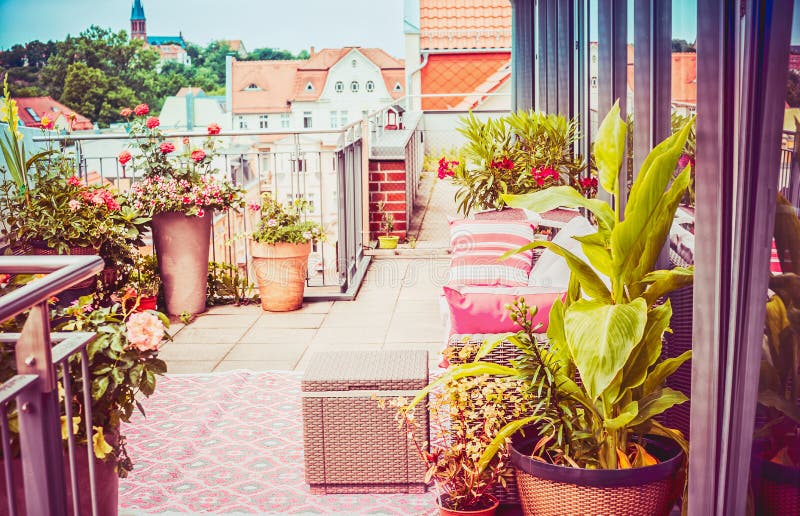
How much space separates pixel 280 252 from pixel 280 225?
0.62 ft

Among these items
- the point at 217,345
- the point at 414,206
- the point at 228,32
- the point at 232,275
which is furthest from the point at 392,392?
the point at 228,32

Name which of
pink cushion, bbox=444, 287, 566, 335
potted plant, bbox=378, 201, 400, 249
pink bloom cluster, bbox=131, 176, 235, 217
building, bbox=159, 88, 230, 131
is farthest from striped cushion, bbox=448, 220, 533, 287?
building, bbox=159, 88, 230, 131

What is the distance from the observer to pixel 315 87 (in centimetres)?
5762

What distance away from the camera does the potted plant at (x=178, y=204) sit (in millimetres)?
5817

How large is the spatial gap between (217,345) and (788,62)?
412 cm

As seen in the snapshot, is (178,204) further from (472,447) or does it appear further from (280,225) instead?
(472,447)

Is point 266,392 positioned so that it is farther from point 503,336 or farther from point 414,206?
point 414,206

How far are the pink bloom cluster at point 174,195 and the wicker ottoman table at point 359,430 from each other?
292 cm

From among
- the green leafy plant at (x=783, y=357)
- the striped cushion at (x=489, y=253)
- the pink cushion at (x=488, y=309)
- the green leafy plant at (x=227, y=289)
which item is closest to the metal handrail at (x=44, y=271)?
A: the pink cushion at (x=488, y=309)

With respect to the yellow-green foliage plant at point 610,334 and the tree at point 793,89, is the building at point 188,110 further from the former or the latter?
the tree at point 793,89

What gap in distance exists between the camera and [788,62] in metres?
1.79

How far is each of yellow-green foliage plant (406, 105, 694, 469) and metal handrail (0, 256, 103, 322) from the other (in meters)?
1.11

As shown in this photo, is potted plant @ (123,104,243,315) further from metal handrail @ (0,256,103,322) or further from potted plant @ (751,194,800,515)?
potted plant @ (751,194,800,515)

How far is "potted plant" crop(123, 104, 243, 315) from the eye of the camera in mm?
5817
